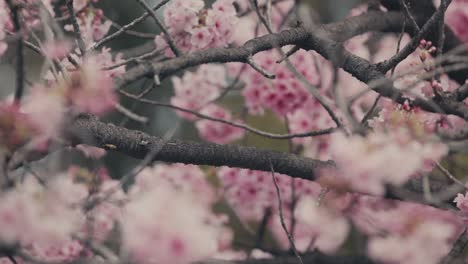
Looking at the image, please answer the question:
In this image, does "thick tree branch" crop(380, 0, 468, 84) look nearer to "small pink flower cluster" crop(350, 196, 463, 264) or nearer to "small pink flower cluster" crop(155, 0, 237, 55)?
"small pink flower cluster" crop(350, 196, 463, 264)

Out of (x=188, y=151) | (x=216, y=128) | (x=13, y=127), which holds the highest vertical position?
(x=13, y=127)

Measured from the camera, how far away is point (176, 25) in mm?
2754

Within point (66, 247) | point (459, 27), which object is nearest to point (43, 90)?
point (66, 247)

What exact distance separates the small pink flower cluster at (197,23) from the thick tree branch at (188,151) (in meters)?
0.53

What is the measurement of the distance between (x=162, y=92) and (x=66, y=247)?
8562mm

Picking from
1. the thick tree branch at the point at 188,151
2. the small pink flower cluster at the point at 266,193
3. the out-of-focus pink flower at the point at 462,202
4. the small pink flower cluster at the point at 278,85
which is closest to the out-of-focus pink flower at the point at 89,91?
the thick tree branch at the point at 188,151

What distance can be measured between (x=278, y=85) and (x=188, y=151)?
1375 mm

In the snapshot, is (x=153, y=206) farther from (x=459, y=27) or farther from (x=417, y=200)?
(x=459, y=27)

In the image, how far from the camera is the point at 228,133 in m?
4.19

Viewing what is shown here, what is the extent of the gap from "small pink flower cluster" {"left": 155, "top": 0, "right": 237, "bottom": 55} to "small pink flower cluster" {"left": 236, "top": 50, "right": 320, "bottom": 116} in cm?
71

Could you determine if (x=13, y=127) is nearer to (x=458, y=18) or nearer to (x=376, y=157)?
(x=376, y=157)

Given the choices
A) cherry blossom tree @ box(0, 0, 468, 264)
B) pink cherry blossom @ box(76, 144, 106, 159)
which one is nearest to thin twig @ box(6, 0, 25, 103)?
cherry blossom tree @ box(0, 0, 468, 264)

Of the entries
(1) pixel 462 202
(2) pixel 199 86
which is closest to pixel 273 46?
(1) pixel 462 202

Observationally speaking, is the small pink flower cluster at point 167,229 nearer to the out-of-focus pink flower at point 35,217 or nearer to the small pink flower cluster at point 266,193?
the out-of-focus pink flower at point 35,217
